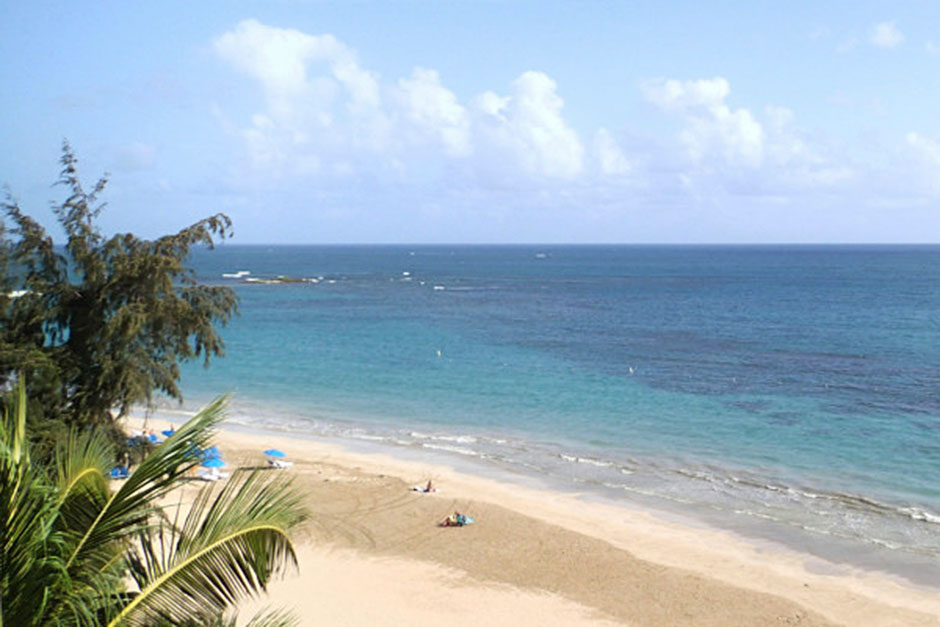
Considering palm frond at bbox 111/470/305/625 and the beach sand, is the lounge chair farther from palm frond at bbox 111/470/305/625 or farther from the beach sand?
palm frond at bbox 111/470/305/625

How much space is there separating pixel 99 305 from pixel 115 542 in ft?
40.0

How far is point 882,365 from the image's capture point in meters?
45.3

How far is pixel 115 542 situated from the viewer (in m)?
5.66

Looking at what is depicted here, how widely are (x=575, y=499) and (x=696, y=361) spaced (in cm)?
2585

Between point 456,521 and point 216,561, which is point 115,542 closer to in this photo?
point 216,561

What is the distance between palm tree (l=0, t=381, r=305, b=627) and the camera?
4.77 m

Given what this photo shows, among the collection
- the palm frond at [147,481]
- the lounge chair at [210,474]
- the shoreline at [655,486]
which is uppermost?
the palm frond at [147,481]

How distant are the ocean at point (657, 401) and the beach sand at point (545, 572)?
157cm

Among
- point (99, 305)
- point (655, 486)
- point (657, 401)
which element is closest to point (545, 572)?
point (655, 486)

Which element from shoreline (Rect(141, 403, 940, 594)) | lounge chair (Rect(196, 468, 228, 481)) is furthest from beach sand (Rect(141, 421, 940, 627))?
lounge chair (Rect(196, 468, 228, 481))

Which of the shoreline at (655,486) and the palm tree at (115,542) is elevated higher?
the palm tree at (115,542)

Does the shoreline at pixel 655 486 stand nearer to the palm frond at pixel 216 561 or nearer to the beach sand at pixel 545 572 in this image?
the beach sand at pixel 545 572

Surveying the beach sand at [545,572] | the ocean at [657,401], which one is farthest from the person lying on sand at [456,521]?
the ocean at [657,401]

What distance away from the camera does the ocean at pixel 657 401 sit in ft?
76.3
